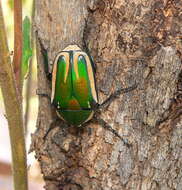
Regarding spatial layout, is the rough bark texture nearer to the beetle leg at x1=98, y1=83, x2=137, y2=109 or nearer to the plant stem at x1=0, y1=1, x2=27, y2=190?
the beetle leg at x1=98, y1=83, x2=137, y2=109

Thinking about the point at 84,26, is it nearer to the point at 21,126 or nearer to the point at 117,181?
the point at 21,126

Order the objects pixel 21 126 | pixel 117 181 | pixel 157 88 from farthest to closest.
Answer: pixel 117 181, pixel 157 88, pixel 21 126

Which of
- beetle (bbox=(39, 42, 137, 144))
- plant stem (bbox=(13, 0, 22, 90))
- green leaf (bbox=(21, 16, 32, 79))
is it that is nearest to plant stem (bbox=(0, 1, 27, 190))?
plant stem (bbox=(13, 0, 22, 90))

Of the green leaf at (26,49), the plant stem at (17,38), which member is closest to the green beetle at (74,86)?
the green leaf at (26,49)

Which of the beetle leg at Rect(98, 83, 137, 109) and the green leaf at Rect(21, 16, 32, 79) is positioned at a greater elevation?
the green leaf at Rect(21, 16, 32, 79)

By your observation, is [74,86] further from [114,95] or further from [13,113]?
[13,113]

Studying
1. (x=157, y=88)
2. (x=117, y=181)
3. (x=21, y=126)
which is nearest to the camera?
(x=21, y=126)

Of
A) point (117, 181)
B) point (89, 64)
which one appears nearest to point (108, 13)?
point (89, 64)
